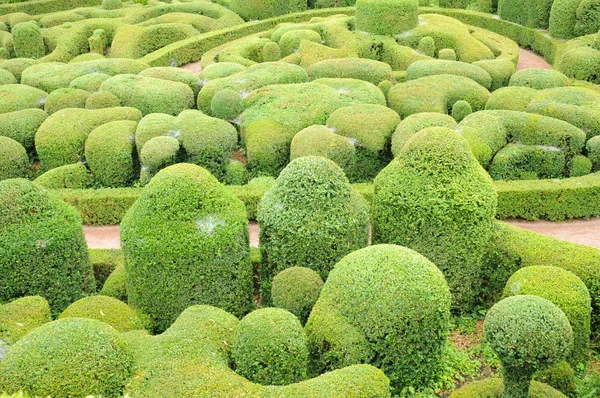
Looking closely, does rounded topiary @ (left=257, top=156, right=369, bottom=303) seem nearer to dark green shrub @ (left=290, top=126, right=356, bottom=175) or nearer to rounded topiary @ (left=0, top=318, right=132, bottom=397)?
rounded topiary @ (left=0, top=318, right=132, bottom=397)

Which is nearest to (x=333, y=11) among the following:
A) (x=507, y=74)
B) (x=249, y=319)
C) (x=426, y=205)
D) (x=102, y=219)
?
(x=507, y=74)

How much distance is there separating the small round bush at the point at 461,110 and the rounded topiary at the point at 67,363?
1352 centimetres

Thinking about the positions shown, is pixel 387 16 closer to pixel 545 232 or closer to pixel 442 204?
pixel 545 232

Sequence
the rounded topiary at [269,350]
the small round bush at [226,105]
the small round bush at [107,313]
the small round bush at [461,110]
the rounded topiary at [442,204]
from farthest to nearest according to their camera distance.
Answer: the small round bush at [226,105] < the small round bush at [461,110] < the rounded topiary at [442,204] < the small round bush at [107,313] < the rounded topiary at [269,350]

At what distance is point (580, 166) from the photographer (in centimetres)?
1659

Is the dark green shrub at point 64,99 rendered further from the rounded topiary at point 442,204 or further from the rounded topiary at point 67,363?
the rounded topiary at point 67,363

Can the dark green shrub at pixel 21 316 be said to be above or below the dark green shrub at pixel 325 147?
above

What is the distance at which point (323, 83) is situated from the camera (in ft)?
69.2

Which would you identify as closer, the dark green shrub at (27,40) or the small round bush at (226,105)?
the small round bush at (226,105)

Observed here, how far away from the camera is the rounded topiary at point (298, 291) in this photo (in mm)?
10156

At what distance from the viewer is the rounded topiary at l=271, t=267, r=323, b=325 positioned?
10156 mm

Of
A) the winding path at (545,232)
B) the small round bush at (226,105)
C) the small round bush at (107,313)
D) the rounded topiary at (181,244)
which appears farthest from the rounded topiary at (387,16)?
the small round bush at (107,313)

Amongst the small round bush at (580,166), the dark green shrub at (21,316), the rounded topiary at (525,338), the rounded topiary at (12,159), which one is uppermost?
the rounded topiary at (525,338)

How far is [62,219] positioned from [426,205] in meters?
6.64
